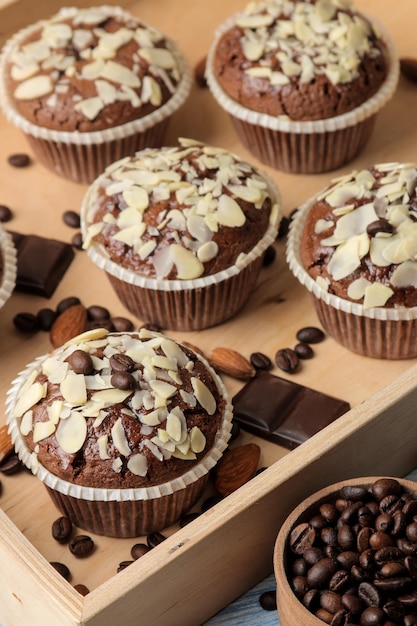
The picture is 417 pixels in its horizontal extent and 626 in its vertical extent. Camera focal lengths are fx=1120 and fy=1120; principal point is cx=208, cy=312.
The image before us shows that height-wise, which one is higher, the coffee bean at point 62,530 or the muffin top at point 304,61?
the muffin top at point 304,61

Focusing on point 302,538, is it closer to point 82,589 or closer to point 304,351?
point 82,589

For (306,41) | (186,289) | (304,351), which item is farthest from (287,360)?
(306,41)

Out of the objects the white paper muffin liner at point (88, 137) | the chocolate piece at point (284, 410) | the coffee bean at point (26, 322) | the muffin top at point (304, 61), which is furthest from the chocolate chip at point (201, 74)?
the chocolate piece at point (284, 410)

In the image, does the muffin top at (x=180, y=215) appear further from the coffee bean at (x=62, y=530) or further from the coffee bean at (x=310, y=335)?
the coffee bean at (x=62, y=530)

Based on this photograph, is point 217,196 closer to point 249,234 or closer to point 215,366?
point 249,234

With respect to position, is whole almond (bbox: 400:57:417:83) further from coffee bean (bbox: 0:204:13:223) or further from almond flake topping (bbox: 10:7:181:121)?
coffee bean (bbox: 0:204:13:223)
